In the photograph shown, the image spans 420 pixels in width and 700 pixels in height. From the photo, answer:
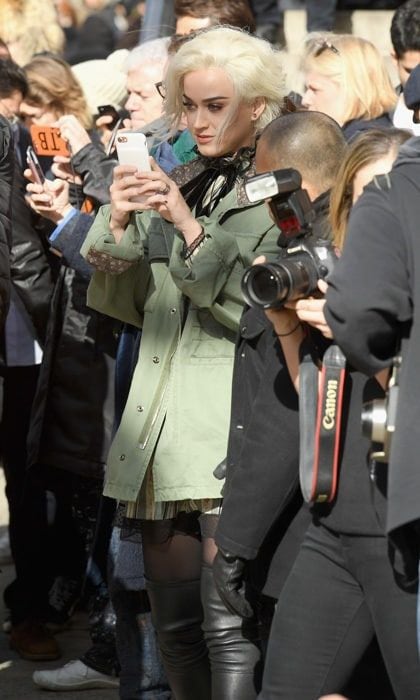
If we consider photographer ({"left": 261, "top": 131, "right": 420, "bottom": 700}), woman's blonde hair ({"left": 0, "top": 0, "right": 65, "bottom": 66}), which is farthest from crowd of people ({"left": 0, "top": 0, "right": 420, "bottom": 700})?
woman's blonde hair ({"left": 0, "top": 0, "right": 65, "bottom": 66})

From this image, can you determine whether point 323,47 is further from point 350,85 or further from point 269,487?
point 269,487

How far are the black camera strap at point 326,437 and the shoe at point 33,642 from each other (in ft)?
7.72

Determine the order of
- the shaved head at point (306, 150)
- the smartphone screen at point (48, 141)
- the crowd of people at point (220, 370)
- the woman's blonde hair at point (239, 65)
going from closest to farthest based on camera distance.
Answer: the crowd of people at point (220, 370) < the shaved head at point (306, 150) < the woman's blonde hair at point (239, 65) < the smartphone screen at point (48, 141)

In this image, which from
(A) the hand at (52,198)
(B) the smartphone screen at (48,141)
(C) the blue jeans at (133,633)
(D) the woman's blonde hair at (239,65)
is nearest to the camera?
(D) the woman's blonde hair at (239,65)

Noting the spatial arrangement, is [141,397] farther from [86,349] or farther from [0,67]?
[0,67]

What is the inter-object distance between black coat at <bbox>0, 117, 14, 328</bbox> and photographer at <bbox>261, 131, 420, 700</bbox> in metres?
1.18

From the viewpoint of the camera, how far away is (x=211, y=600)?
338 cm

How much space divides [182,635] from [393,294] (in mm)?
1463

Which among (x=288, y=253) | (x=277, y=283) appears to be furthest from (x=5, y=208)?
(x=277, y=283)

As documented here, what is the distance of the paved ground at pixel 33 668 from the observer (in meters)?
4.61

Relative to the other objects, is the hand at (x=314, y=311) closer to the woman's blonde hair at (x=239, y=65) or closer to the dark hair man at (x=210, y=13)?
the woman's blonde hair at (x=239, y=65)

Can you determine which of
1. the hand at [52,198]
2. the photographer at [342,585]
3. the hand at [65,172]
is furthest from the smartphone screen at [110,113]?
the photographer at [342,585]

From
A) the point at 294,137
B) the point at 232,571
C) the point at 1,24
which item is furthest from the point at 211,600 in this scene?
the point at 1,24

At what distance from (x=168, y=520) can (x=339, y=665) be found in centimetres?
86
